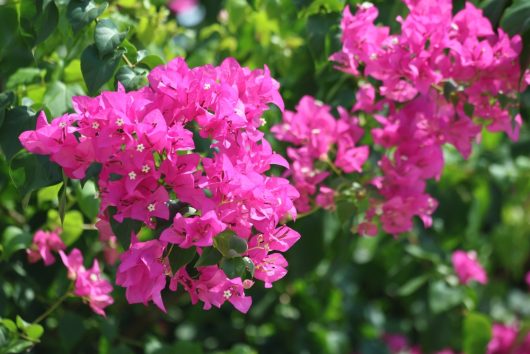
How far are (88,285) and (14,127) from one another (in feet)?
0.94

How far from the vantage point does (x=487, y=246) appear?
2303 millimetres

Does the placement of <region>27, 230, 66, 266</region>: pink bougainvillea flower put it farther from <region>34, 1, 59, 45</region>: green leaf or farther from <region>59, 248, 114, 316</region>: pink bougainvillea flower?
<region>34, 1, 59, 45</region>: green leaf

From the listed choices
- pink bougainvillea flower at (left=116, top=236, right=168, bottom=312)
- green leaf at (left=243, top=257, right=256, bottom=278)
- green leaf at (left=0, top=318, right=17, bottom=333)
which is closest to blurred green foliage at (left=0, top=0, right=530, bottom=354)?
green leaf at (left=0, top=318, right=17, bottom=333)

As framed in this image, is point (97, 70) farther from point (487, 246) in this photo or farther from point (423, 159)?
point (487, 246)

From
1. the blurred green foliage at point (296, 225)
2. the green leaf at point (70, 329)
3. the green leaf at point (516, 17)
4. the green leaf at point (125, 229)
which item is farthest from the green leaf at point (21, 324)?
the green leaf at point (516, 17)

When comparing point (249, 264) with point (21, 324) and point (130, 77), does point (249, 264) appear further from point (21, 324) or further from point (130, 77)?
point (21, 324)

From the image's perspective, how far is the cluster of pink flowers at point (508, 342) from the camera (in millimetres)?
2023

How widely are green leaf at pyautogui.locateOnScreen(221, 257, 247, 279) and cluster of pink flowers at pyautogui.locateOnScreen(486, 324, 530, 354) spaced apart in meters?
1.30

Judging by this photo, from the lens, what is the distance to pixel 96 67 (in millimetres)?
1006

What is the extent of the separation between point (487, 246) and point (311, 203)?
120 centimetres

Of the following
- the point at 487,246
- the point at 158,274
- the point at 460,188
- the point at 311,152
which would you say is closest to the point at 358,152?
the point at 311,152

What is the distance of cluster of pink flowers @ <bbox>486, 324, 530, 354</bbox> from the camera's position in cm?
202

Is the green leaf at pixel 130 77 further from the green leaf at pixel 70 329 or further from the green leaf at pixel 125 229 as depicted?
the green leaf at pixel 70 329

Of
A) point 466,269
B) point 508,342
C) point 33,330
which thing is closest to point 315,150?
point 33,330
